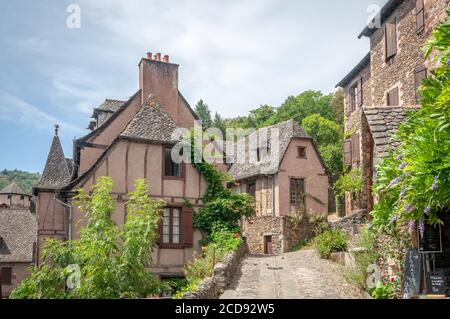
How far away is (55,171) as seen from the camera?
72.1 feet

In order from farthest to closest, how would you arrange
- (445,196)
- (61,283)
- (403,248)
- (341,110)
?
(341,110) → (61,283) → (403,248) → (445,196)

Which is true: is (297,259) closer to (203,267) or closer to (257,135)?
(203,267)

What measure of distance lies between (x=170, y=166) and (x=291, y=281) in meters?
6.78

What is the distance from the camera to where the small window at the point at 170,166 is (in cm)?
1825

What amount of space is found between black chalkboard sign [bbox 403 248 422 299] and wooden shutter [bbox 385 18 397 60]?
15.6m

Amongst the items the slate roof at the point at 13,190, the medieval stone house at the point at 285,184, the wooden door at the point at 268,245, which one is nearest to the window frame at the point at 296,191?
the medieval stone house at the point at 285,184

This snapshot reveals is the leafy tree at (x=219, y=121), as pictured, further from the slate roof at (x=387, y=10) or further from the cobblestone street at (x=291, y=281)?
the cobblestone street at (x=291, y=281)

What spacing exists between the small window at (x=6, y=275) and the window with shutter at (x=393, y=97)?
86.4 feet

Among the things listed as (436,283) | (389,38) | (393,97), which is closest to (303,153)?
(393,97)

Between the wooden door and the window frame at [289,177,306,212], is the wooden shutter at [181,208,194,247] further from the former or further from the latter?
the window frame at [289,177,306,212]
